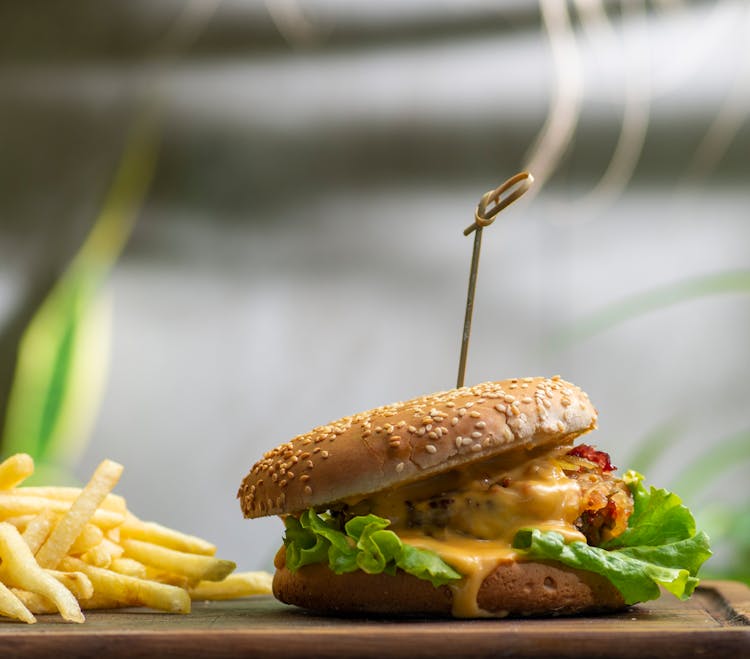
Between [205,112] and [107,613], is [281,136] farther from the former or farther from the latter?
[107,613]

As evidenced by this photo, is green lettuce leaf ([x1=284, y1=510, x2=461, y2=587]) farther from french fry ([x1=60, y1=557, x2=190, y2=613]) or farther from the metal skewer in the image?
the metal skewer

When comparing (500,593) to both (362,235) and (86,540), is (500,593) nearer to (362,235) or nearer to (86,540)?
(86,540)

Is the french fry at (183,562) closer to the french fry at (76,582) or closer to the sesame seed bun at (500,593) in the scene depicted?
the french fry at (76,582)

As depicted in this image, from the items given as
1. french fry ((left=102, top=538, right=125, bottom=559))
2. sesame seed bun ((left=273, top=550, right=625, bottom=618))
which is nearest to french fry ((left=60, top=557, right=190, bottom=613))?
french fry ((left=102, top=538, right=125, bottom=559))

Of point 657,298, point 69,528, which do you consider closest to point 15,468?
point 69,528

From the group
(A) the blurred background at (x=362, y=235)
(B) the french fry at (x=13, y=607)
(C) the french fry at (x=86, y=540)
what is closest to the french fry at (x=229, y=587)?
(C) the french fry at (x=86, y=540)

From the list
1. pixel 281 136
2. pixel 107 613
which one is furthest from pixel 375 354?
pixel 107 613
